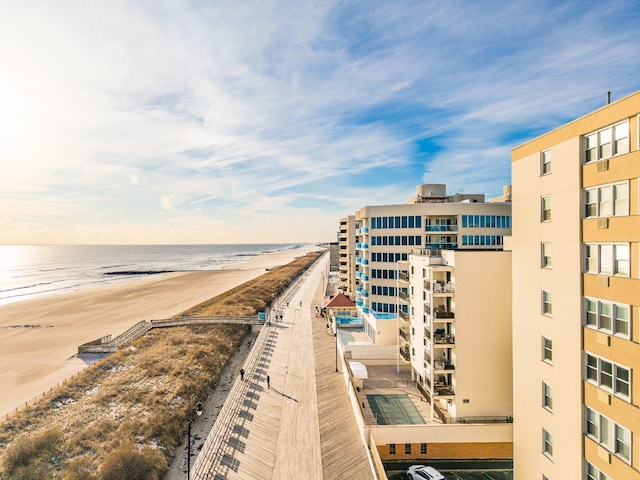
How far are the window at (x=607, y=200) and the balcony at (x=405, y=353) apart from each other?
20.8m

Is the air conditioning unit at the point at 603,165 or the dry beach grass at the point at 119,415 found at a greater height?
the air conditioning unit at the point at 603,165

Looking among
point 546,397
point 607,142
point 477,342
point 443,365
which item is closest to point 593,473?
point 546,397

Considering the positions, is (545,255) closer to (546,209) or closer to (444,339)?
(546,209)

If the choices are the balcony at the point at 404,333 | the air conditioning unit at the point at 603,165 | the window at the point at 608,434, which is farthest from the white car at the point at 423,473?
the air conditioning unit at the point at 603,165

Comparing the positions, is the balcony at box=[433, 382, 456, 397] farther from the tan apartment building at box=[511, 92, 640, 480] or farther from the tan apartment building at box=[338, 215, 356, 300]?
the tan apartment building at box=[338, 215, 356, 300]

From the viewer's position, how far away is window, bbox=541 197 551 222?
1474 cm

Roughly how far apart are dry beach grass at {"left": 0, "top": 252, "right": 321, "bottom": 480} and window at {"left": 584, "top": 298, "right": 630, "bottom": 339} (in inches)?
992

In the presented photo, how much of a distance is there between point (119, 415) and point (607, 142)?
36.8 metres

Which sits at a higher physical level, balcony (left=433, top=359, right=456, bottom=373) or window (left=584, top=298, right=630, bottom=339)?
window (left=584, top=298, right=630, bottom=339)

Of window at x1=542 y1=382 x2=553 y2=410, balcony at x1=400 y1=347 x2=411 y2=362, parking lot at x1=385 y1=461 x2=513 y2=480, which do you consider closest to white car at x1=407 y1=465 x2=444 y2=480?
parking lot at x1=385 y1=461 x2=513 y2=480

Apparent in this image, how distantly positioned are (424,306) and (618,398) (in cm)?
1450

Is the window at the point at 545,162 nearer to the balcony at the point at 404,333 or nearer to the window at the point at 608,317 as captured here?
the window at the point at 608,317

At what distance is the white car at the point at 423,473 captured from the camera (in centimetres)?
1881

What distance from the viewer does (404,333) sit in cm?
3044
